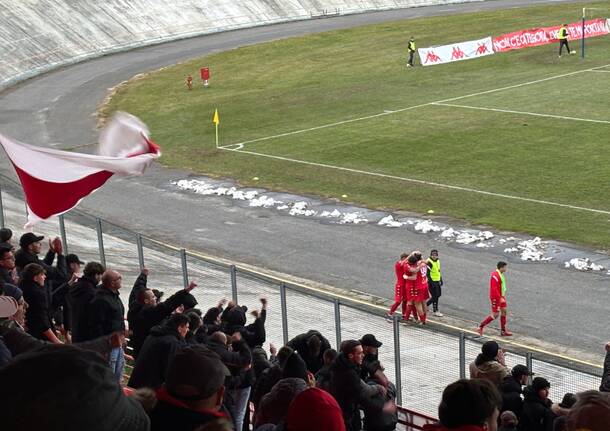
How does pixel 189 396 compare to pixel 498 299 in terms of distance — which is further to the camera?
pixel 498 299

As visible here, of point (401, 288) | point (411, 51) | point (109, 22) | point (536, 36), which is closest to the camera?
point (401, 288)

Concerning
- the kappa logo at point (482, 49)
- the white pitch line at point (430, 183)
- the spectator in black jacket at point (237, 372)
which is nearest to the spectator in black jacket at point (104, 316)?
the spectator in black jacket at point (237, 372)

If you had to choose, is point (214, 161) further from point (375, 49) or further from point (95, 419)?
point (95, 419)

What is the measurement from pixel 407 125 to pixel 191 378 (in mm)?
33136

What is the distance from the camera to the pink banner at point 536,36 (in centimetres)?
5075

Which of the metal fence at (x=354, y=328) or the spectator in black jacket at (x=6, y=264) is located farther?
the metal fence at (x=354, y=328)

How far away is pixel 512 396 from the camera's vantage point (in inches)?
346

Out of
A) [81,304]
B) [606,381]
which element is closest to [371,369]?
[606,381]

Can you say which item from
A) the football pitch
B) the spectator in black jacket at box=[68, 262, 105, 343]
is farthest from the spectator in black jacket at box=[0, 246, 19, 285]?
the football pitch

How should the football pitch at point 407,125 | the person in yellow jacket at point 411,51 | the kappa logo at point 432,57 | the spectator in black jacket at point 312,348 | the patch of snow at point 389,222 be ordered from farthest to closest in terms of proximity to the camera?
the kappa logo at point 432,57, the person in yellow jacket at point 411,51, the football pitch at point 407,125, the patch of snow at point 389,222, the spectator in black jacket at point 312,348

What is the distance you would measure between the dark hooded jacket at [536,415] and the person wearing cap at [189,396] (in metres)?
5.09

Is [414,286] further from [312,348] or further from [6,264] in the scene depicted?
[312,348]

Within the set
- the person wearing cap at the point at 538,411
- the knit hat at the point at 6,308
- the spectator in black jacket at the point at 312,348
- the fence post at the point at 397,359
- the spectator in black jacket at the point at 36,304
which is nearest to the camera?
the knit hat at the point at 6,308

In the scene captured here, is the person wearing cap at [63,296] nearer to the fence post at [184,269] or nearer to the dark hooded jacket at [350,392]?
the fence post at [184,269]
